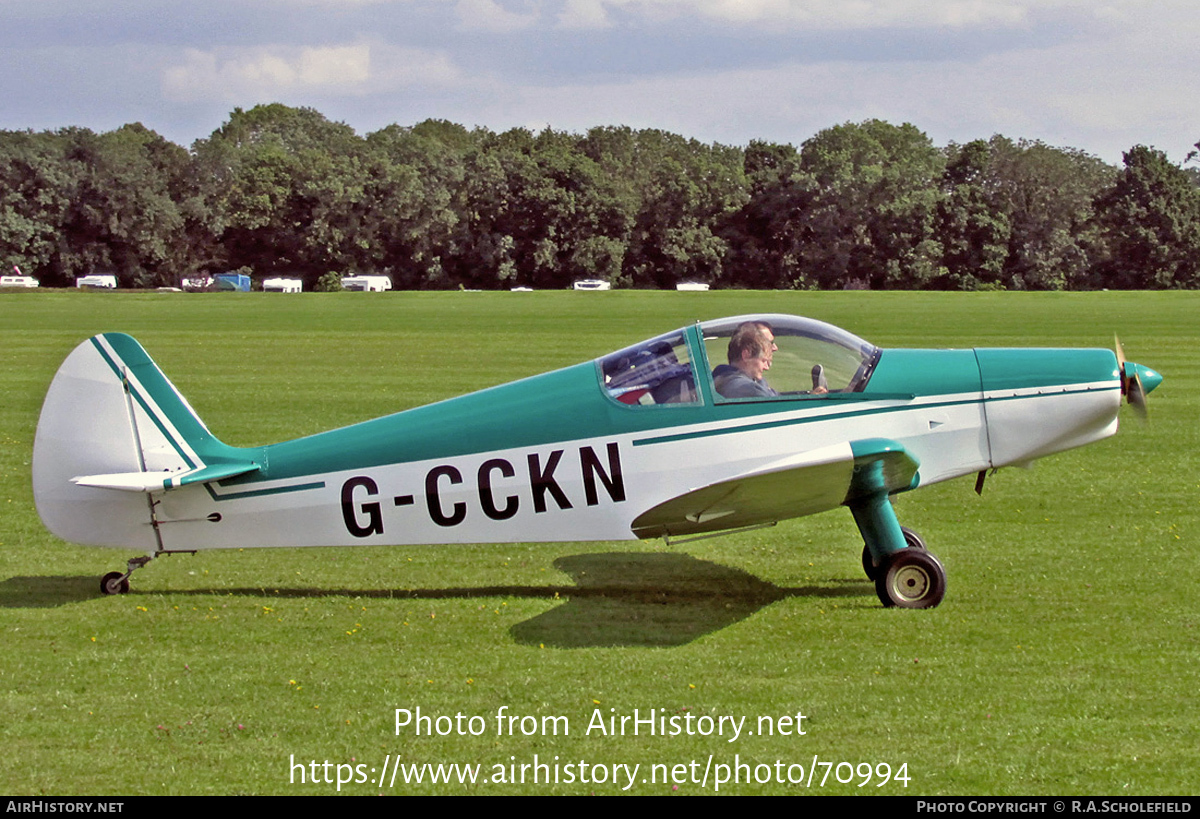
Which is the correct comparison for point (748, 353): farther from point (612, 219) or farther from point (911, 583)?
point (612, 219)

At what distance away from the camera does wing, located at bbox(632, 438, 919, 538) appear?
697 centimetres

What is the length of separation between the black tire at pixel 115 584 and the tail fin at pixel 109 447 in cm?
58

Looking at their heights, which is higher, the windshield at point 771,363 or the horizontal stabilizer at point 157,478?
the windshield at point 771,363

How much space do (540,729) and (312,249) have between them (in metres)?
88.1

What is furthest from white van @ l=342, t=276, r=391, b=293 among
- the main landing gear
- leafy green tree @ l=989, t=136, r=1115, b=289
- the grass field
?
the main landing gear

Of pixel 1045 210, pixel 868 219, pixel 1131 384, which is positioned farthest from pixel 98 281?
pixel 1131 384

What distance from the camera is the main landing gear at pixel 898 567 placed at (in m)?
7.90

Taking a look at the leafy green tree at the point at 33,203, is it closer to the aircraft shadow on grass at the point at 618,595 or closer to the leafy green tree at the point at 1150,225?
the leafy green tree at the point at 1150,225

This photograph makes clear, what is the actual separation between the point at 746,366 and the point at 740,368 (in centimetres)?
4

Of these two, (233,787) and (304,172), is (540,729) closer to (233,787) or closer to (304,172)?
(233,787)

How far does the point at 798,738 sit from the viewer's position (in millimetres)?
5836

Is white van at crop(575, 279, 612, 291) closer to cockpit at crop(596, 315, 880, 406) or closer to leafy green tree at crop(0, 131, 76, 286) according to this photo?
leafy green tree at crop(0, 131, 76, 286)

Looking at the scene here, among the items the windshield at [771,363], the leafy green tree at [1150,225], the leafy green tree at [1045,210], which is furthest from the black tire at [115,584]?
the leafy green tree at [1150,225]

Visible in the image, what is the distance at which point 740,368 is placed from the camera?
25.6ft
